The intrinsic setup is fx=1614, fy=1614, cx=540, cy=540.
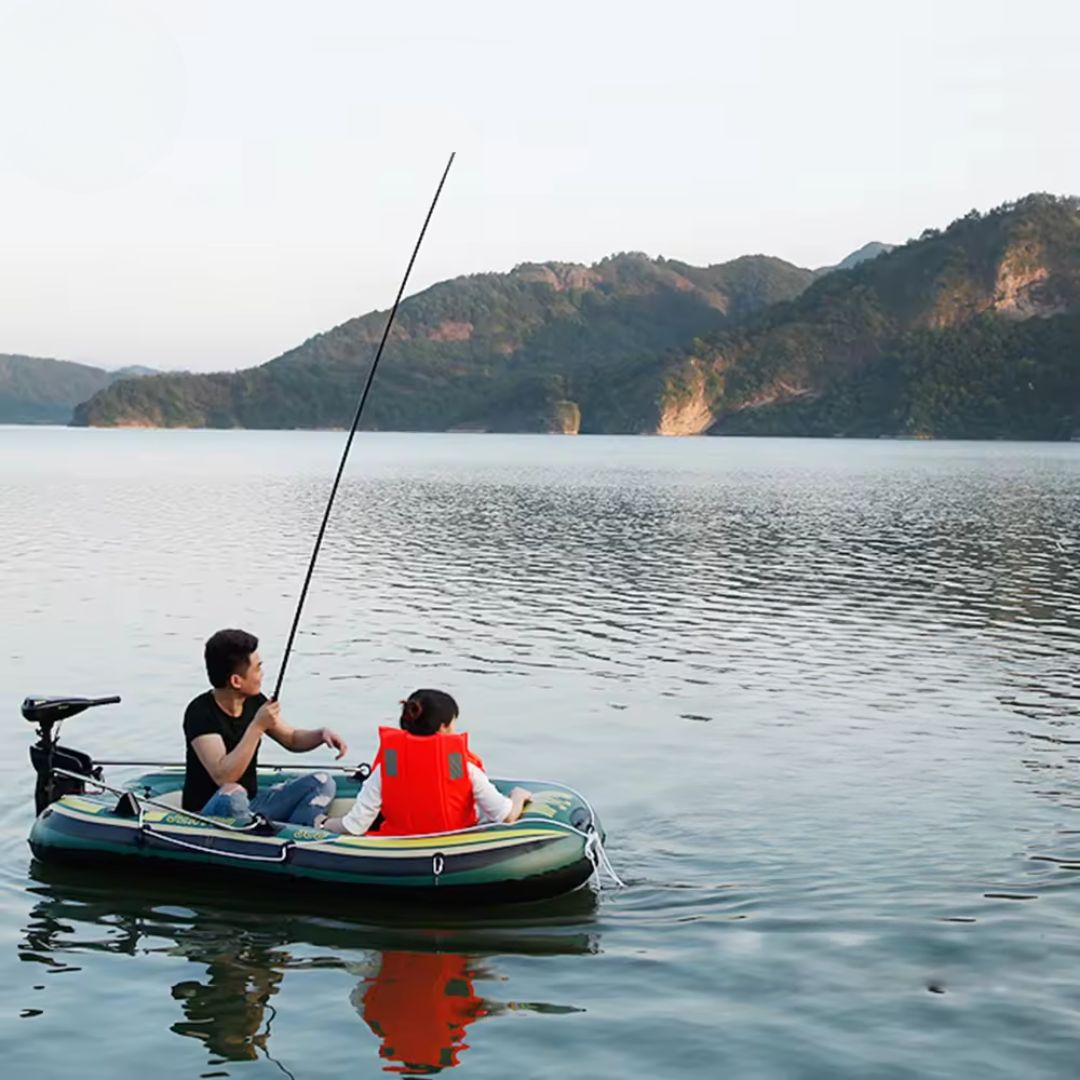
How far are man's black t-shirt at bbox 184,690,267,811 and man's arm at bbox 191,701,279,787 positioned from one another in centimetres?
3

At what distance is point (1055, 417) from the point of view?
19138cm

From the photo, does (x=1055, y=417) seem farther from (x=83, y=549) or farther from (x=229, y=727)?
(x=229, y=727)

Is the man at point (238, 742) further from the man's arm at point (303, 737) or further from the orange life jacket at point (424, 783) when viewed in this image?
the orange life jacket at point (424, 783)

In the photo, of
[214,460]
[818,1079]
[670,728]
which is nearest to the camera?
[818,1079]

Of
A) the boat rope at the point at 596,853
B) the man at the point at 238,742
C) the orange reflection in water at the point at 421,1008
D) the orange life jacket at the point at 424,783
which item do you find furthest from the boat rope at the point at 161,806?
the boat rope at the point at 596,853

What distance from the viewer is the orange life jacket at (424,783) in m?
9.23

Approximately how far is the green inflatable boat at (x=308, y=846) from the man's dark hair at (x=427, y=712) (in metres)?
0.72

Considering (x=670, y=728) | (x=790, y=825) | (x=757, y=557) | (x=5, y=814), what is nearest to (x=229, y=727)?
(x=5, y=814)

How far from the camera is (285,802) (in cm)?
1027

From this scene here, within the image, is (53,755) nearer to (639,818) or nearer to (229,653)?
(229,653)

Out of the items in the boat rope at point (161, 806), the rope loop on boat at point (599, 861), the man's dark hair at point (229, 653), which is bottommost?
the rope loop on boat at point (599, 861)

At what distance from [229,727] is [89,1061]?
8.98 ft

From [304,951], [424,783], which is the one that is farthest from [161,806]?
[424,783]

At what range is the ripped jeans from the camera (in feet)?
33.1
